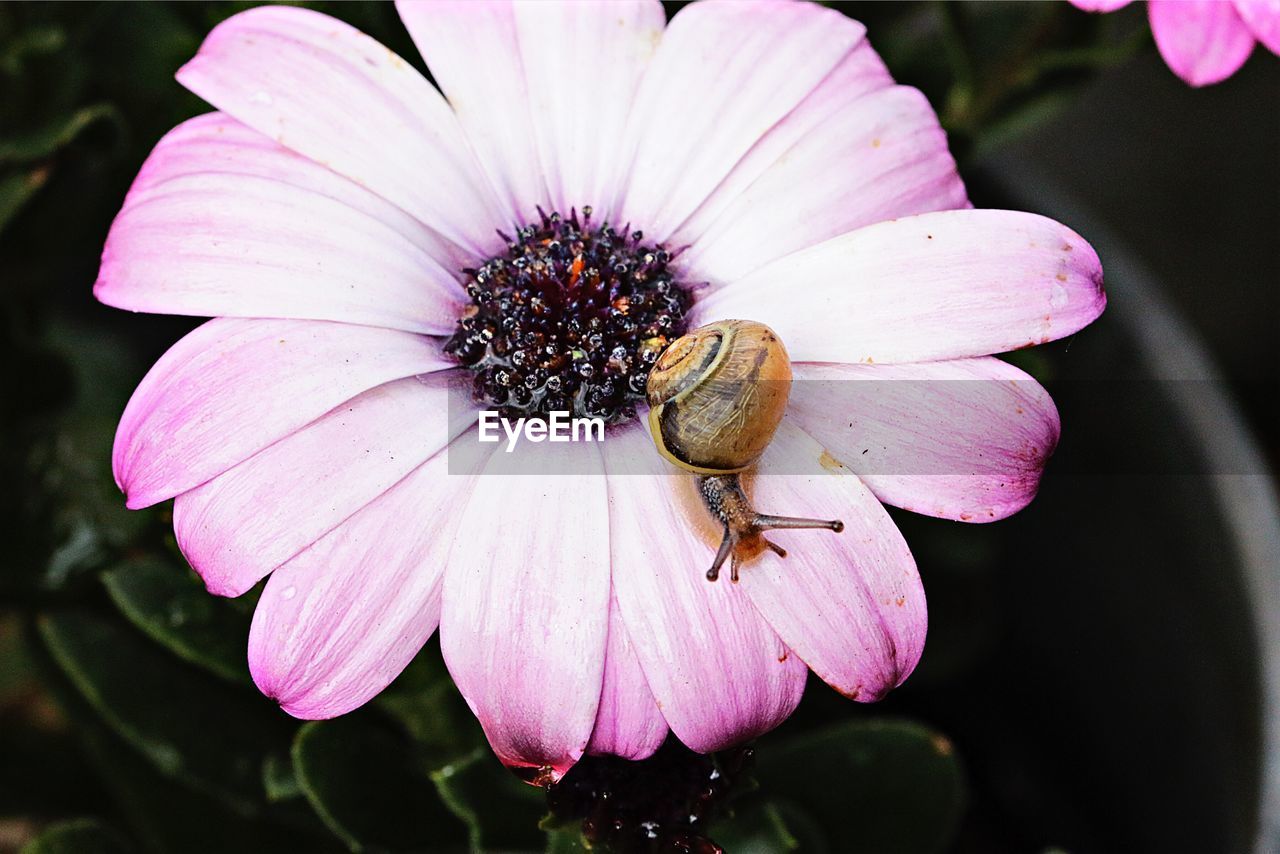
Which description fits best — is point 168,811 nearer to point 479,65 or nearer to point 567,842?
point 567,842

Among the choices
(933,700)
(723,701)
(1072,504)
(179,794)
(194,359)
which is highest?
(194,359)

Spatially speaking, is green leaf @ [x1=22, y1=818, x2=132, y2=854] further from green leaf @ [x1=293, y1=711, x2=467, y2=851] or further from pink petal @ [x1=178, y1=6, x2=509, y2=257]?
pink petal @ [x1=178, y1=6, x2=509, y2=257]

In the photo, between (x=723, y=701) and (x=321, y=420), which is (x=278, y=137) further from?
(x=723, y=701)

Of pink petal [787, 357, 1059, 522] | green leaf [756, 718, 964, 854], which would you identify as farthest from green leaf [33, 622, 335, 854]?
pink petal [787, 357, 1059, 522]

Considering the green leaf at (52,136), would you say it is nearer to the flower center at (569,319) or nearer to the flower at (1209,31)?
the flower center at (569,319)

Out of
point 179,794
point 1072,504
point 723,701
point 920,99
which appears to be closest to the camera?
point 723,701

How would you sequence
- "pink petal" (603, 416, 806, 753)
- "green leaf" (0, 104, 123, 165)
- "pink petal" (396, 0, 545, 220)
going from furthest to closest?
1. "green leaf" (0, 104, 123, 165)
2. "pink petal" (396, 0, 545, 220)
3. "pink petal" (603, 416, 806, 753)

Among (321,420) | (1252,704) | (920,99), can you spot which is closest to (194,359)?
(321,420)
